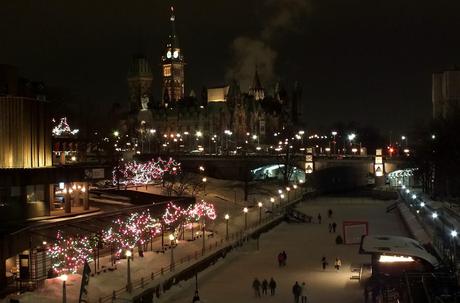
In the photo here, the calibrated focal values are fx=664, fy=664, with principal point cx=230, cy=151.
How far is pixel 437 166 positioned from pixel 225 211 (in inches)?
849

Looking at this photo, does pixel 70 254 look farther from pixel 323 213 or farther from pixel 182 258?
pixel 323 213

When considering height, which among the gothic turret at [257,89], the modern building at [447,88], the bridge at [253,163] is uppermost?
the gothic turret at [257,89]

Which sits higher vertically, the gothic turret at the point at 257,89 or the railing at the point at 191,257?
the gothic turret at the point at 257,89

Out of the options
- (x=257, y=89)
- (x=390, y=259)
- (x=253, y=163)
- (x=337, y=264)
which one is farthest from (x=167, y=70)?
(x=390, y=259)

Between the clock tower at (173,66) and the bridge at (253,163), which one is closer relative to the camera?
the bridge at (253,163)

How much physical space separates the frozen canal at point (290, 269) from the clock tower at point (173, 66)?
135 metres

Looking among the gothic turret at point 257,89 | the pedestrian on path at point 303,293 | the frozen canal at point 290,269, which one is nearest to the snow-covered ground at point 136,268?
the frozen canal at point 290,269

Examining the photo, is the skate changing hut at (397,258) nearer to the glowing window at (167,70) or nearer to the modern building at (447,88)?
the modern building at (447,88)

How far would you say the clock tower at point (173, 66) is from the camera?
187m

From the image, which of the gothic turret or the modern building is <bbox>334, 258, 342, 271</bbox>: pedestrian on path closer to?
the modern building

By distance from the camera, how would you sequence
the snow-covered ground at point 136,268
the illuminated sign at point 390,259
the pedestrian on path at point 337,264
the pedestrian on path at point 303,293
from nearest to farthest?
1. the illuminated sign at point 390,259
2. the snow-covered ground at point 136,268
3. the pedestrian on path at point 303,293
4. the pedestrian on path at point 337,264

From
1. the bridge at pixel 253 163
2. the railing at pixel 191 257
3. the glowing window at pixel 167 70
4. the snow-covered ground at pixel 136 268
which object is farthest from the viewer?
the glowing window at pixel 167 70

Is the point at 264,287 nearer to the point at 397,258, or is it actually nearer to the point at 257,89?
the point at 397,258

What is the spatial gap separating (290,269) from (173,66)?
160 m
